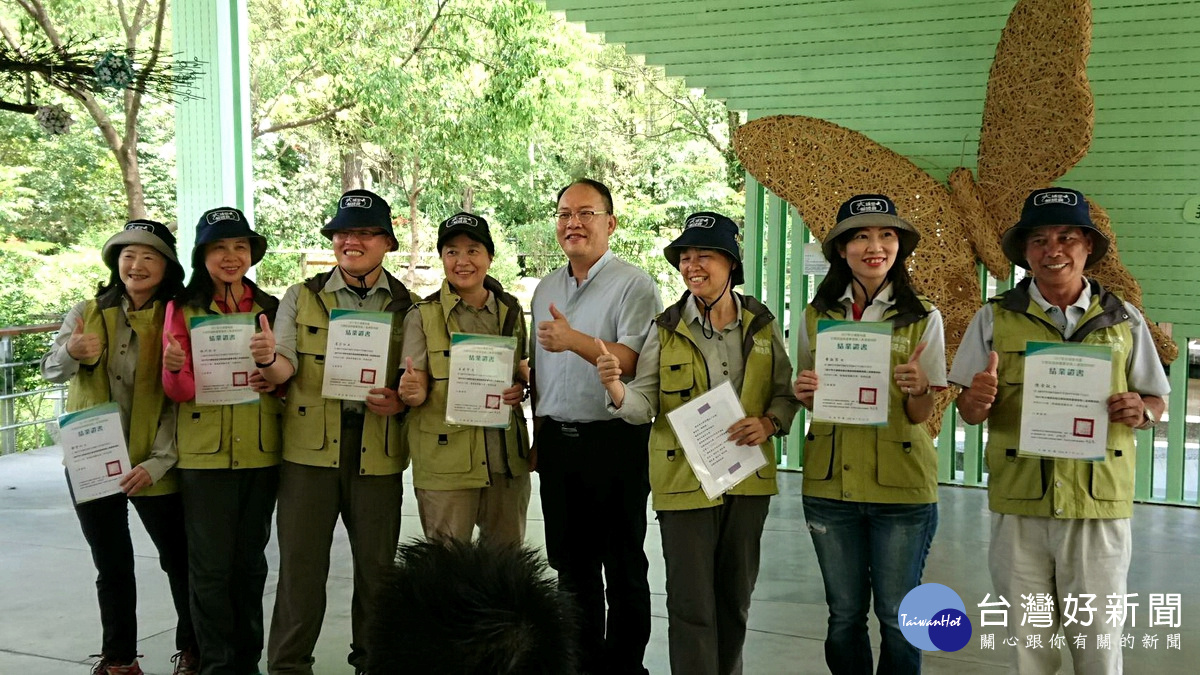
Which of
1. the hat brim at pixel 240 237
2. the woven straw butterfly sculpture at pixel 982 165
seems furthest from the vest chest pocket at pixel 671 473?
the woven straw butterfly sculpture at pixel 982 165

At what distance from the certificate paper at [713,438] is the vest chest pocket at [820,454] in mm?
173

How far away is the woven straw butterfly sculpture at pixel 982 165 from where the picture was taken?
5.48m

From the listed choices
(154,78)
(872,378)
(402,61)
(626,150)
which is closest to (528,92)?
(402,61)

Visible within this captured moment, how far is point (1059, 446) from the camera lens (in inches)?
105

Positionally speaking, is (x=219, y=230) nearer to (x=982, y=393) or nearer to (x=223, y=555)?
(x=223, y=555)

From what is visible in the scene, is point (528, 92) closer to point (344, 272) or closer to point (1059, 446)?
point (344, 272)

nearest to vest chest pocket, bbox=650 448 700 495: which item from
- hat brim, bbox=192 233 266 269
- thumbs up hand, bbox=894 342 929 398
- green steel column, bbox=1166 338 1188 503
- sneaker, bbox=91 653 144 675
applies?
thumbs up hand, bbox=894 342 929 398

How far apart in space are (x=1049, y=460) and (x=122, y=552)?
2838 mm

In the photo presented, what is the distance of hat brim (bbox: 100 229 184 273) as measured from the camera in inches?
129

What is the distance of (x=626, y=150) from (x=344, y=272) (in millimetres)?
13913

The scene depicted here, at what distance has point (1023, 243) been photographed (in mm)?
2877

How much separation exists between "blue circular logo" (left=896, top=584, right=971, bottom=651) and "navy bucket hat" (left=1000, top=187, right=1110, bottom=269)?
39.1 inches

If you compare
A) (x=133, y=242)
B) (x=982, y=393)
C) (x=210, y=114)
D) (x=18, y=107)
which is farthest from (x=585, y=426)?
(x=210, y=114)

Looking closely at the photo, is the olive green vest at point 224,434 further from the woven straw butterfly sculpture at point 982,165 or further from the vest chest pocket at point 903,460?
the woven straw butterfly sculpture at point 982,165
